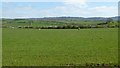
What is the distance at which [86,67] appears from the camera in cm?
1844

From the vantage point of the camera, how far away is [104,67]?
1838 cm

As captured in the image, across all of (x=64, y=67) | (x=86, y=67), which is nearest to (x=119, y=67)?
(x=86, y=67)

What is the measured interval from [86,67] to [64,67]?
3.97 ft

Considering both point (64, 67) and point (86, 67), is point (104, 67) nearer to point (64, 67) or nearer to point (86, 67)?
point (86, 67)

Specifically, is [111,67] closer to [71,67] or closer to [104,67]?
[104,67]

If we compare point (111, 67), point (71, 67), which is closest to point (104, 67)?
point (111, 67)

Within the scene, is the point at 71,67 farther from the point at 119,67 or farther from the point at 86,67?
the point at 119,67

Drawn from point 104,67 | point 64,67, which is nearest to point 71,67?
point 64,67

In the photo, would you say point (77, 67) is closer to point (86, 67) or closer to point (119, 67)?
point (86, 67)

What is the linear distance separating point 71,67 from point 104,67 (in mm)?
1791

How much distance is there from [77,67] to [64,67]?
721mm

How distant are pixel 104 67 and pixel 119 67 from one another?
84cm

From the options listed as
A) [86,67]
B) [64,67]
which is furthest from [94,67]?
[64,67]

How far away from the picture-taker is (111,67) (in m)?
18.5
